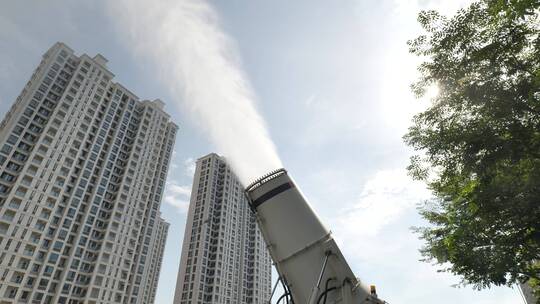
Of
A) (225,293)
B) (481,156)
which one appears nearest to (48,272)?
(225,293)

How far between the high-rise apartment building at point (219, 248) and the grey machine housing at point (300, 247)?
75.1m

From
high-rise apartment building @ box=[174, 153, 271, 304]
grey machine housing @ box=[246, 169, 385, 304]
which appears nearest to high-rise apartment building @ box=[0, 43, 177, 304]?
high-rise apartment building @ box=[174, 153, 271, 304]

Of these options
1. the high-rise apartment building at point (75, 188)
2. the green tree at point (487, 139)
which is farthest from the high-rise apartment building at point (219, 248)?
the green tree at point (487, 139)

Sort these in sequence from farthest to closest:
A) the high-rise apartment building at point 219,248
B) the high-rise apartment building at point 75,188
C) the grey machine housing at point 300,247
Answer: the high-rise apartment building at point 219,248 < the high-rise apartment building at point 75,188 < the grey machine housing at point 300,247

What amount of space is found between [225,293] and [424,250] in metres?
80.5

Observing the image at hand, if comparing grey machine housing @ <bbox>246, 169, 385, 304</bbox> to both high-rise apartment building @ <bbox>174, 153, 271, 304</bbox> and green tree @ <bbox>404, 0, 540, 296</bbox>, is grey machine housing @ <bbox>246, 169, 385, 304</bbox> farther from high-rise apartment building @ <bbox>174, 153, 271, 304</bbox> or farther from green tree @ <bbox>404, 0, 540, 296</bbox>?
high-rise apartment building @ <bbox>174, 153, 271, 304</bbox>

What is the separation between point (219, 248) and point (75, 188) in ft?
140

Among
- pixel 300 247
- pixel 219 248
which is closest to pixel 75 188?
pixel 219 248

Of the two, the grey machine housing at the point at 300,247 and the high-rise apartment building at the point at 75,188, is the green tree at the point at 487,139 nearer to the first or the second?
the grey machine housing at the point at 300,247

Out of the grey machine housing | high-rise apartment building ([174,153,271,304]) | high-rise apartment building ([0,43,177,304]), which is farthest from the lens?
high-rise apartment building ([174,153,271,304])

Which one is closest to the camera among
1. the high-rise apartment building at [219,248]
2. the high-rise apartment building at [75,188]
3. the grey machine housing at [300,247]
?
the grey machine housing at [300,247]

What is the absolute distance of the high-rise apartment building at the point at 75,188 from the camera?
183ft

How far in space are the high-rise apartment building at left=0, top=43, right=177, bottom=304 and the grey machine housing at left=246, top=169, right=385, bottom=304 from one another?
65.3 metres

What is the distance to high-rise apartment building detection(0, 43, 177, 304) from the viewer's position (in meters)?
55.8
